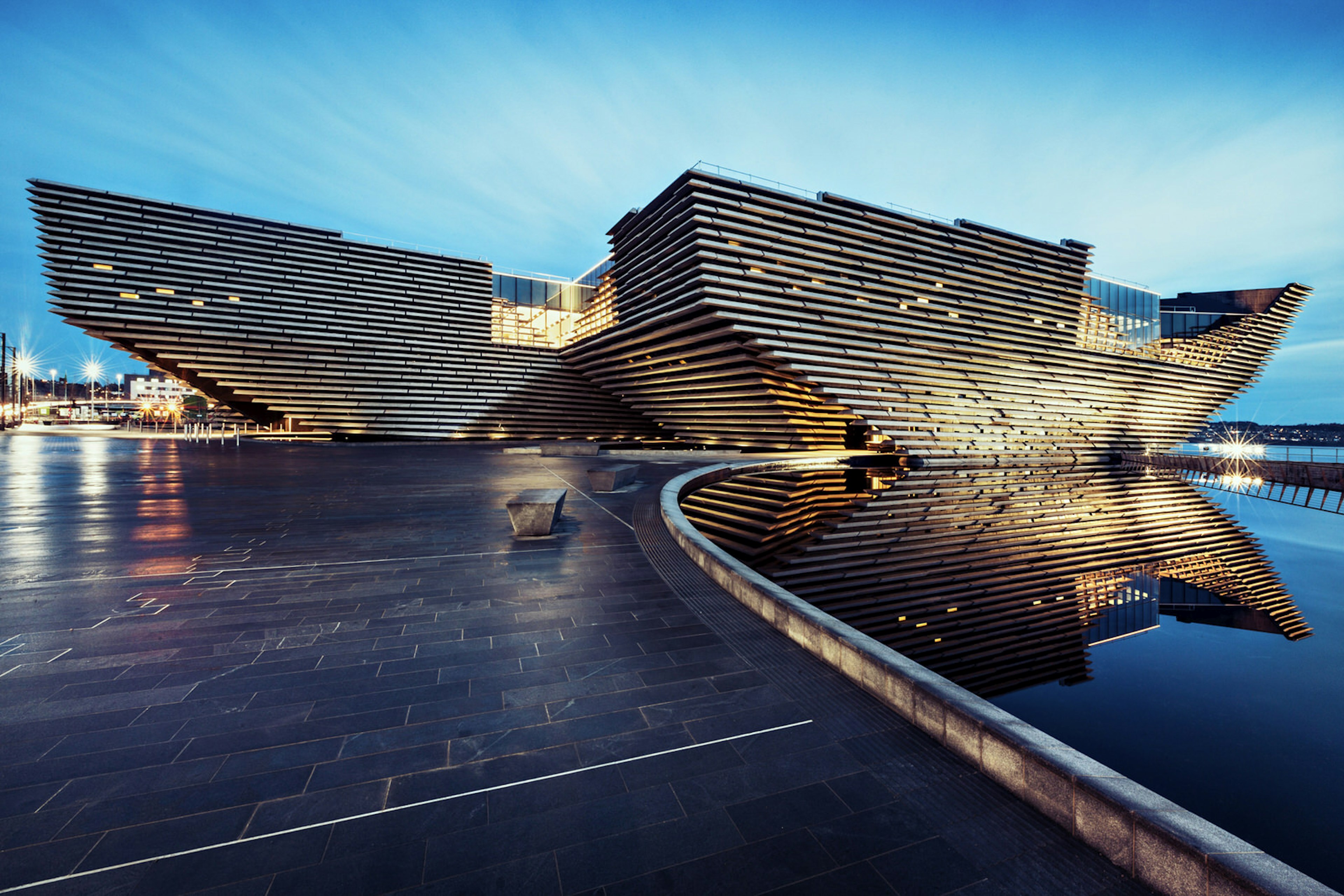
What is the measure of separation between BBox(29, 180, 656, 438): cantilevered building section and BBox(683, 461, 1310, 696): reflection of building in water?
99.9ft

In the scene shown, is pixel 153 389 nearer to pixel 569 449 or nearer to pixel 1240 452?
pixel 569 449

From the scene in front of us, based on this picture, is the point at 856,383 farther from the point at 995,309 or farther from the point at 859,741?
the point at 859,741

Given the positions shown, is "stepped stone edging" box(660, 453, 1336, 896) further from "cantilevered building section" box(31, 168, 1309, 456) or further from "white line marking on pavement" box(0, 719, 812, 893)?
"cantilevered building section" box(31, 168, 1309, 456)

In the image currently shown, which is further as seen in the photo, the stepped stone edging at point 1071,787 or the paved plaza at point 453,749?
the paved plaza at point 453,749

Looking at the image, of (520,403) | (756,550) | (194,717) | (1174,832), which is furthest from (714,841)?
(520,403)

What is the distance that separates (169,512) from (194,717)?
8679 millimetres

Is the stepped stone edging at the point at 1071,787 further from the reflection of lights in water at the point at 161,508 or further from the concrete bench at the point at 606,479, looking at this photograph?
the concrete bench at the point at 606,479

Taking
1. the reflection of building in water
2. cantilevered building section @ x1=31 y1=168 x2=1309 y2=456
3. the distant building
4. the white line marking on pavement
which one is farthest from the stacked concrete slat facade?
the distant building

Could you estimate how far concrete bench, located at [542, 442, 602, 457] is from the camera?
2933cm

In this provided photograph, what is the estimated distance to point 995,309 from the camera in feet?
127

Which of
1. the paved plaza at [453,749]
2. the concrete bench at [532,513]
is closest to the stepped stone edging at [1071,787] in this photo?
the paved plaza at [453,749]

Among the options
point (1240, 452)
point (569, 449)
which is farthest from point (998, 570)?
point (1240, 452)

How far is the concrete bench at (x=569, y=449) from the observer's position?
29328 mm

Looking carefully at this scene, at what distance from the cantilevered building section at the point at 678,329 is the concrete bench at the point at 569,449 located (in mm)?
9364
